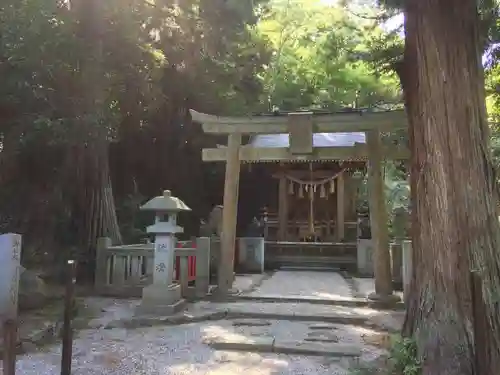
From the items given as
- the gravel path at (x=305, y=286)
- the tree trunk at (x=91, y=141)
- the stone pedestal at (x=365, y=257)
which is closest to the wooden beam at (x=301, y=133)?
the gravel path at (x=305, y=286)

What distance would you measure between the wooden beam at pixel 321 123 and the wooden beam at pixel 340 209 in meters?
6.65

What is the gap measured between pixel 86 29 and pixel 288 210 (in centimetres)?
950

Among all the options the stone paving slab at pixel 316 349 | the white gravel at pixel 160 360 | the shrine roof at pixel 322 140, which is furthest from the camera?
the shrine roof at pixel 322 140

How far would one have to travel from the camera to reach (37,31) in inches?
347

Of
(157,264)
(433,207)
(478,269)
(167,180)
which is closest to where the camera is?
(478,269)

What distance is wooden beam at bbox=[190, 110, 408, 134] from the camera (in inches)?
362

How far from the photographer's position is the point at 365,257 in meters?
13.8

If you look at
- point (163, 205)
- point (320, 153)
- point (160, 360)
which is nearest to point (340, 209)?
point (320, 153)

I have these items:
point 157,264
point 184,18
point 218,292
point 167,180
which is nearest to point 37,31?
point 184,18

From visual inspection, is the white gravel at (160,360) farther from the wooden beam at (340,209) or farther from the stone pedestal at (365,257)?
the wooden beam at (340,209)

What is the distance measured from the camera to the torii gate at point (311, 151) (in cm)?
889

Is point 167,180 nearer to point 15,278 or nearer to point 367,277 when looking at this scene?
point 367,277

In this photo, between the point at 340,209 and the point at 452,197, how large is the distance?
12.2 meters

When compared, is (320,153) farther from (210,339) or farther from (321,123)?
(210,339)
